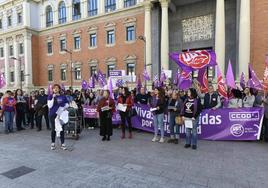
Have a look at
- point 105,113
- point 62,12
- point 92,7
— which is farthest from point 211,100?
point 62,12

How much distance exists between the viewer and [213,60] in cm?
796

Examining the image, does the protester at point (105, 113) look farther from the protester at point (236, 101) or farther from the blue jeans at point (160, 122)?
the protester at point (236, 101)

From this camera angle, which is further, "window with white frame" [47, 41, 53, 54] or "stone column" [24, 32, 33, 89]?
"window with white frame" [47, 41, 53, 54]

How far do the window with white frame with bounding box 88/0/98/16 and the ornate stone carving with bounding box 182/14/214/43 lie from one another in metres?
14.5

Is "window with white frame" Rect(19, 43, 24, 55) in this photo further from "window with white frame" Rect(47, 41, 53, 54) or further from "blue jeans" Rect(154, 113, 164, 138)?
"blue jeans" Rect(154, 113, 164, 138)

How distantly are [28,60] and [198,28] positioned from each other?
98.8 ft

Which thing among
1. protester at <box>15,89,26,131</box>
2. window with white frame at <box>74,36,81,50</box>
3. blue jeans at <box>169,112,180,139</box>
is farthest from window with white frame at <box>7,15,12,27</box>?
blue jeans at <box>169,112,180,139</box>

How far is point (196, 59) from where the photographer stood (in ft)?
27.0

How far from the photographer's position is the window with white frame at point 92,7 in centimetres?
3244

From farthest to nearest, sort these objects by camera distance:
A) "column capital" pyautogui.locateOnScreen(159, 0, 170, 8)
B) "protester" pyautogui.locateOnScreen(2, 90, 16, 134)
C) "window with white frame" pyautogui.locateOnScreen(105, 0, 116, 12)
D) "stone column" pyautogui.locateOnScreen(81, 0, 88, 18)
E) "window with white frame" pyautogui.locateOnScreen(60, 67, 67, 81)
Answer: "window with white frame" pyautogui.locateOnScreen(60, 67, 67, 81), "stone column" pyautogui.locateOnScreen(81, 0, 88, 18), "window with white frame" pyautogui.locateOnScreen(105, 0, 116, 12), "column capital" pyautogui.locateOnScreen(159, 0, 170, 8), "protester" pyautogui.locateOnScreen(2, 90, 16, 134)

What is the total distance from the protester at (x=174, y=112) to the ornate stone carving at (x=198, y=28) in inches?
761

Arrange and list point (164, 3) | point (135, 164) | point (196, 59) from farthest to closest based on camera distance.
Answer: point (164, 3), point (196, 59), point (135, 164)

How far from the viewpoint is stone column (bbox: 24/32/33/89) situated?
3753 centimetres

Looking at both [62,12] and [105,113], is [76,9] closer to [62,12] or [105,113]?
[62,12]
